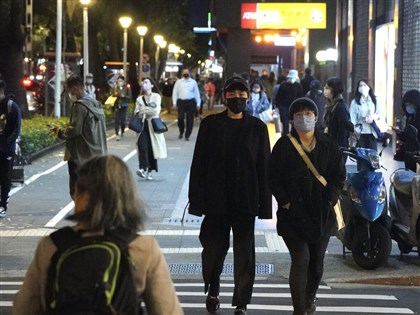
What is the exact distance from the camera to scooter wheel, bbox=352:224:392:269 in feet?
30.2

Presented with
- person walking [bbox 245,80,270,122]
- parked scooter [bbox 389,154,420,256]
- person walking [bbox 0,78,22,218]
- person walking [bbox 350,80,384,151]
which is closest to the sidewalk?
parked scooter [bbox 389,154,420,256]

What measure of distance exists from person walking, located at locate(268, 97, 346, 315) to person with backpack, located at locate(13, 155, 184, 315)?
3.21 metres

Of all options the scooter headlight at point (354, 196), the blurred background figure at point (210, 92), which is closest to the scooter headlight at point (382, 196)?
the scooter headlight at point (354, 196)

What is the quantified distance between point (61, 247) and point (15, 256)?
22.8 ft

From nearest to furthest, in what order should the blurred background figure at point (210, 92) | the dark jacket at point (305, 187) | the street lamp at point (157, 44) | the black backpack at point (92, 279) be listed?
the black backpack at point (92, 279) → the dark jacket at point (305, 187) → the blurred background figure at point (210, 92) → the street lamp at point (157, 44)

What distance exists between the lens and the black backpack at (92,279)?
336 cm

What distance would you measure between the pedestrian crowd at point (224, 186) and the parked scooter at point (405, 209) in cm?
104

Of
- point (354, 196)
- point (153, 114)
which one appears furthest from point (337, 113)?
point (354, 196)

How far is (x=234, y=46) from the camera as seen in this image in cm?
4812

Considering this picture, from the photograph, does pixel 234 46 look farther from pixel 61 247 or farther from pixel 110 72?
pixel 61 247

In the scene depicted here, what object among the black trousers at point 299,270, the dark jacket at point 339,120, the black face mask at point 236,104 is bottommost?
the black trousers at point 299,270

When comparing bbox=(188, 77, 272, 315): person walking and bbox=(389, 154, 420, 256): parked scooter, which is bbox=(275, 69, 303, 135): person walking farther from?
bbox=(188, 77, 272, 315): person walking

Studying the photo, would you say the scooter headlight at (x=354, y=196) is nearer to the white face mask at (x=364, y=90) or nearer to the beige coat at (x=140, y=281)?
the beige coat at (x=140, y=281)

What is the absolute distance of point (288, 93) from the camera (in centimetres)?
2364
